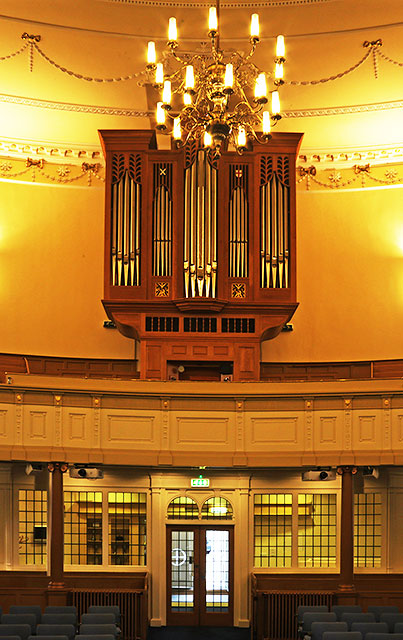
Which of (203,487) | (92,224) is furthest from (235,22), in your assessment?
(203,487)

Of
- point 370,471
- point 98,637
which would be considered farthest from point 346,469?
point 98,637

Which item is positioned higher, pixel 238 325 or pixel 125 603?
pixel 238 325

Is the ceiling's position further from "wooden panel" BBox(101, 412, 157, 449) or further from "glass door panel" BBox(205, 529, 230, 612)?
"glass door panel" BBox(205, 529, 230, 612)

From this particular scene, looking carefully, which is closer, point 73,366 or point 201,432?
point 201,432

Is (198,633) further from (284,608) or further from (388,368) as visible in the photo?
(388,368)

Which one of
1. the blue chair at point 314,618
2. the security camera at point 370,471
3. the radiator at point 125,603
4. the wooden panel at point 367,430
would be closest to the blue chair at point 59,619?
the radiator at point 125,603

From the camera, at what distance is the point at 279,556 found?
54.0 ft

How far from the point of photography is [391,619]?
1254cm

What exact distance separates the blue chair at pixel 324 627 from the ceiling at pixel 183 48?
8.73 m

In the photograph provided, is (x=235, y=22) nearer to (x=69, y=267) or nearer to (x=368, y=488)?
(x=69, y=267)

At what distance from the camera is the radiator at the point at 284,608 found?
1425cm

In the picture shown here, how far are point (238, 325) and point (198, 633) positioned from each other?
4.86m

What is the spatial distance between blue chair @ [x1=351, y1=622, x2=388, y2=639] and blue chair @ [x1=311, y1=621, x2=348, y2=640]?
0.55ft

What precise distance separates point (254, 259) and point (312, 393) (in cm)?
270
